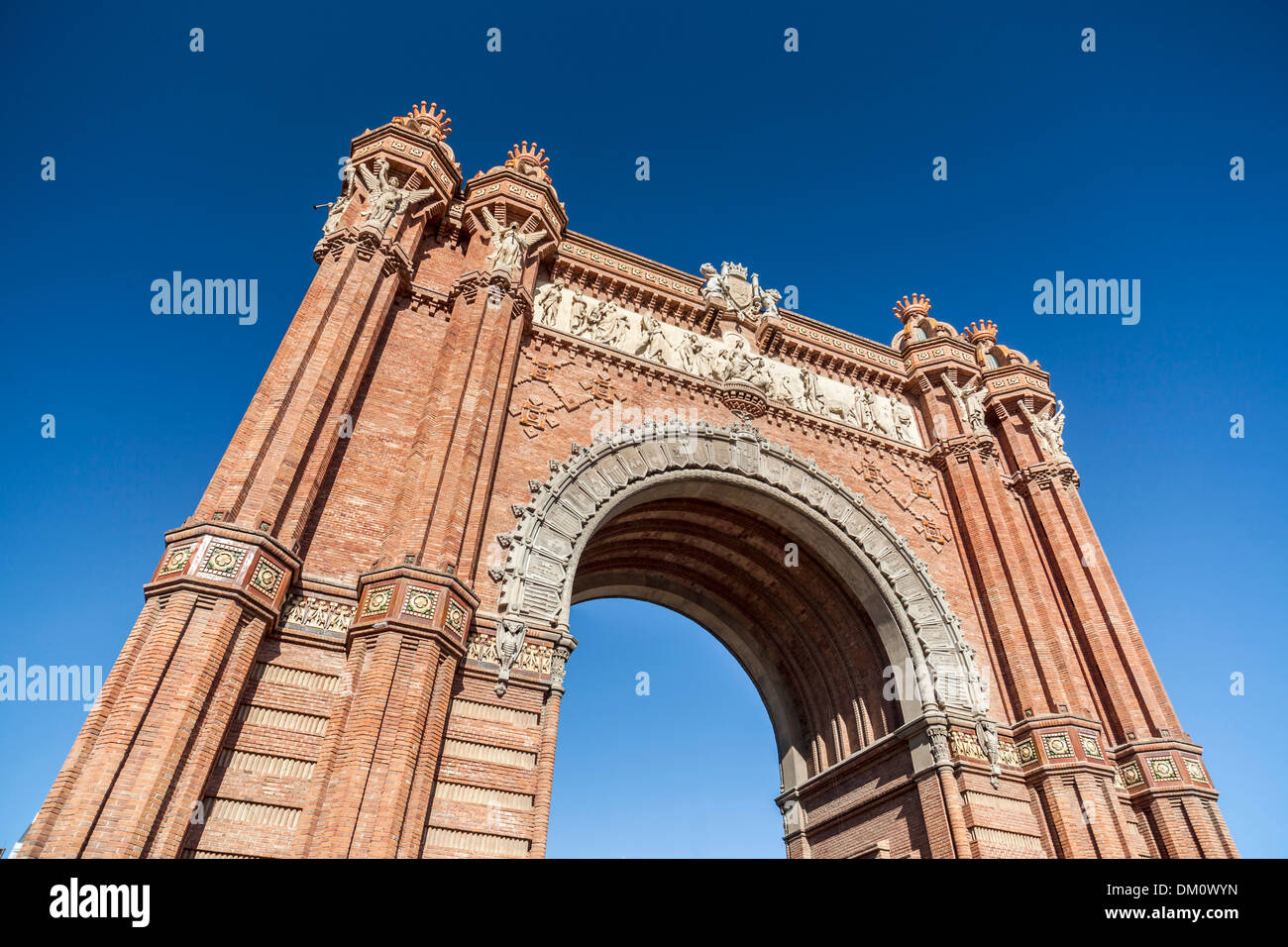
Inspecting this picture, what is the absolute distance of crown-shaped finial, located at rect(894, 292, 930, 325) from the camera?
848 inches

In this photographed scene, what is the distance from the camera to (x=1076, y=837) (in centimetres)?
1269

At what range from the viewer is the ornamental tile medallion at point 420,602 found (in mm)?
9605

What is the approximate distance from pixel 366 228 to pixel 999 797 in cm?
1517

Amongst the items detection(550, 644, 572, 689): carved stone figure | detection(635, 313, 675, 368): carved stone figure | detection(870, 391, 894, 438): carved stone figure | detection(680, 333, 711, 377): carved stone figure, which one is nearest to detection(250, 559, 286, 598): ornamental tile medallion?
detection(550, 644, 572, 689): carved stone figure

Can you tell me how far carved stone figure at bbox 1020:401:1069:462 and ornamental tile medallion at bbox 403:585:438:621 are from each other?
16.0 meters

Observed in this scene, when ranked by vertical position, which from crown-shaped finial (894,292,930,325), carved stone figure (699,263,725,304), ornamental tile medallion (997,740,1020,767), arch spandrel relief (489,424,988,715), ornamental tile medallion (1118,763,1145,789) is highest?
crown-shaped finial (894,292,930,325)

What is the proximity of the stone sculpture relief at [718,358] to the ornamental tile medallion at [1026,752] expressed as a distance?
7.56m

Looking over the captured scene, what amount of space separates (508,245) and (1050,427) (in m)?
14.6

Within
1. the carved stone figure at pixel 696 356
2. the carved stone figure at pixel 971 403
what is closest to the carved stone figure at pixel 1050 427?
the carved stone figure at pixel 971 403

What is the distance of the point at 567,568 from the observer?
12359 millimetres

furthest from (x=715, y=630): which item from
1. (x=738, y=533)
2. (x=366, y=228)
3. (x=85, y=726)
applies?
(x=85, y=726)

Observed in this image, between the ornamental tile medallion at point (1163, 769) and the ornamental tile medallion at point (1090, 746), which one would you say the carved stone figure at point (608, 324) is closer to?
the ornamental tile medallion at point (1090, 746)

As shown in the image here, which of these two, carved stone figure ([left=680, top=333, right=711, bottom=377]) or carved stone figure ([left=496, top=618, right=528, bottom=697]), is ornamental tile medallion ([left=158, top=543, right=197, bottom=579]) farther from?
carved stone figure ([left=680, top=333, right=711, bottom=377])
